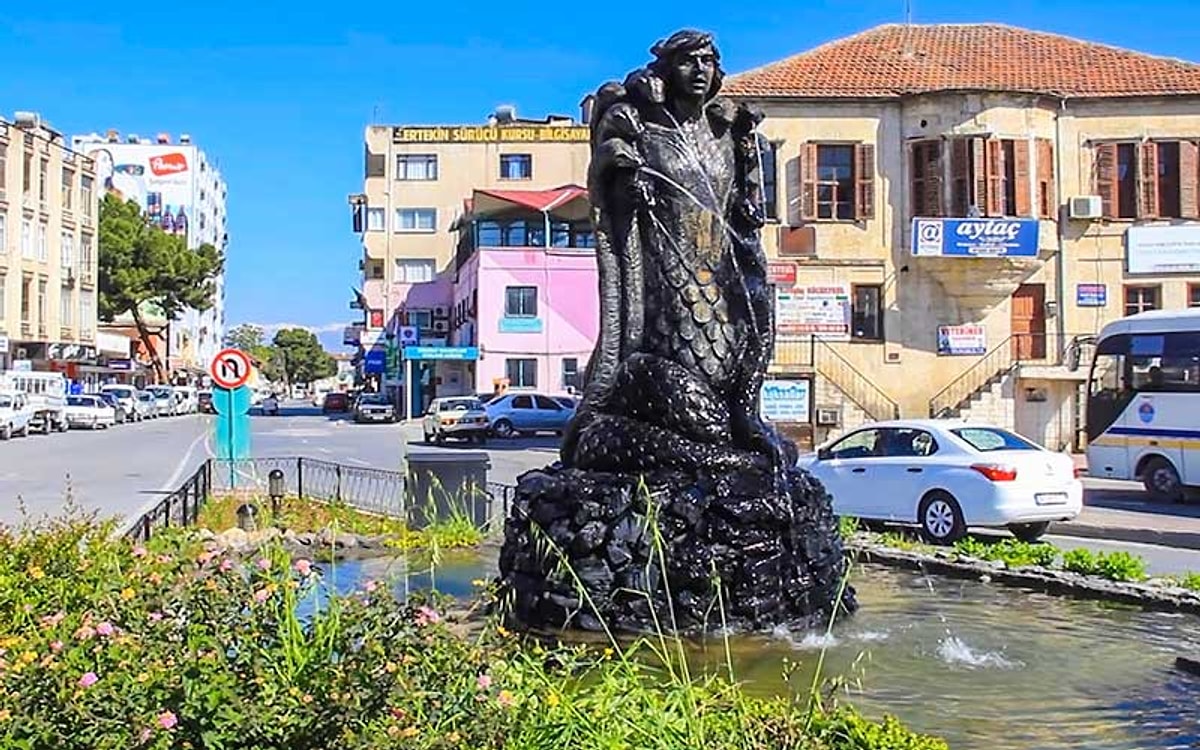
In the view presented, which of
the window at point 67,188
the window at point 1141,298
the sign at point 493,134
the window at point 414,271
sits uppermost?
the sign at point 493,134

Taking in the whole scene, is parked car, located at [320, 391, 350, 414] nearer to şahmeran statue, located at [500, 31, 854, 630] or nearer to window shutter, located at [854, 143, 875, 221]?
window shutter, located at [854, 143, 875, 221]

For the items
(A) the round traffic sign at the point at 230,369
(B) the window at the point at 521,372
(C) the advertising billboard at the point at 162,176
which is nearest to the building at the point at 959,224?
(B) the window at the point at 521,372

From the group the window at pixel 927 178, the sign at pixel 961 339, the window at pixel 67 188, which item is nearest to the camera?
the window at pixel 927 178

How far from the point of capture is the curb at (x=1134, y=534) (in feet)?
49.9

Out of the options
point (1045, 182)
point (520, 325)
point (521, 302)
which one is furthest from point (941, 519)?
point (521, 302)

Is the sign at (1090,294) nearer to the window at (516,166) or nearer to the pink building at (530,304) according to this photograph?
the pink building at (530,304)

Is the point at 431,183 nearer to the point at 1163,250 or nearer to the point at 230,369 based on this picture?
the point at 1163,250

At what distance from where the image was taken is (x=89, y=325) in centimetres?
7350

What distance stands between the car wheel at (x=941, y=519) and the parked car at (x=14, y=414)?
3690 centimetres

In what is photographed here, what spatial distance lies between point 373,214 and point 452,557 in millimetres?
59857

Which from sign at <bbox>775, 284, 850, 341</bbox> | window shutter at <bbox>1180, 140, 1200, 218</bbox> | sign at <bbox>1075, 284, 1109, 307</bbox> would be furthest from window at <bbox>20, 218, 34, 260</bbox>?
window shutter at <bbox>1180, 140, 1200, 218</bbox>

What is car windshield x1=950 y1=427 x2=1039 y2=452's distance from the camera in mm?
14984

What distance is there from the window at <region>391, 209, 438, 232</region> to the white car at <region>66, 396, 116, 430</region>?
20449 millimetres

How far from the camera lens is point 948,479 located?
14664 mm
